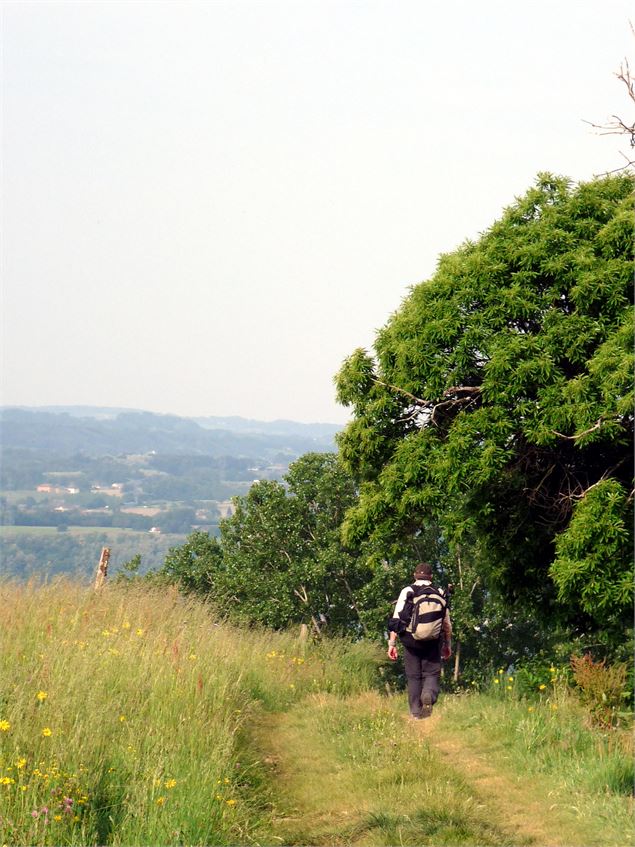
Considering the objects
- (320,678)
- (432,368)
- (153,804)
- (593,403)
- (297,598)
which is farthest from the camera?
(297,598)

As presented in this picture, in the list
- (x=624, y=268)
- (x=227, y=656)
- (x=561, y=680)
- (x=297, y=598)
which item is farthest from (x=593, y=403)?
(x=297, y=598)

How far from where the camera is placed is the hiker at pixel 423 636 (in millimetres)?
12320

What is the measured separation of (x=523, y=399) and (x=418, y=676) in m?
4.01

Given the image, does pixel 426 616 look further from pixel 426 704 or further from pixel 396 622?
pixel 426 704

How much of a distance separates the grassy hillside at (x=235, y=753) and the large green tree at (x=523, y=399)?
2.01 metres

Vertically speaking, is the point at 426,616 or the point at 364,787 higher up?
the point at 426,616

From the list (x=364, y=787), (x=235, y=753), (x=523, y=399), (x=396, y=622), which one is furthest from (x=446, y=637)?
(x=235, y=753)

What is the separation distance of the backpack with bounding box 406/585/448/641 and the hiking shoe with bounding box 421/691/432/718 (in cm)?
81

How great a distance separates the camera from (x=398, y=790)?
8.73 m

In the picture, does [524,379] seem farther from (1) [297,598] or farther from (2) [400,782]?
(1) [297,598]

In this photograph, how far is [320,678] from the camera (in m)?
14.3

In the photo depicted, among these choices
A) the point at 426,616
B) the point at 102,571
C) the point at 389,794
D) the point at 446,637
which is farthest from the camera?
the point at 102,571

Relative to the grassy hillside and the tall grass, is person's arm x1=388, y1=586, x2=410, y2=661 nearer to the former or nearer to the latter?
the grassy hillside

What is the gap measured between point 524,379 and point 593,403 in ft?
2.67
